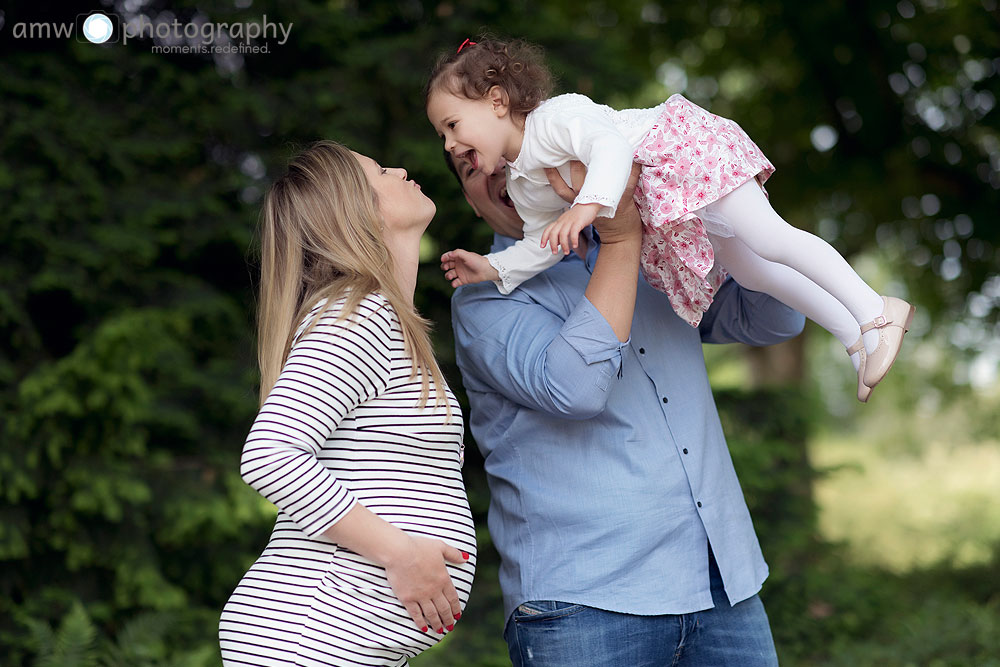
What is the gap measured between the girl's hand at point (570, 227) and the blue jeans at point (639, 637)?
27.5 inches

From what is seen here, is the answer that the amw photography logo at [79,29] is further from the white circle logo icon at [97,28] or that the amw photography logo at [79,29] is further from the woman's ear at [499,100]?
the woman's ear at [499,100]

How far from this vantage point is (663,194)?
1828mm

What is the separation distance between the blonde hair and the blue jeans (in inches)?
19.6

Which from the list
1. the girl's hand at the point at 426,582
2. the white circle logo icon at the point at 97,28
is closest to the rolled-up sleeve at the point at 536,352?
the girl's hand at the point at 426,582

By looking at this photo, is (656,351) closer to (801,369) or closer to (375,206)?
(375,206)

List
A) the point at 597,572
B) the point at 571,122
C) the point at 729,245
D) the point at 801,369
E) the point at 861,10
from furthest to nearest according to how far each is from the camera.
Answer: the point at 801,369 < the point at 861,10 < the point at 729,245 < the point at 571,122 < the point at 597,572

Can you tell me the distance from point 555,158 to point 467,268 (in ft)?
1.01

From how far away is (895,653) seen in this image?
3.92 meters

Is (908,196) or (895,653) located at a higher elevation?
(908,196)

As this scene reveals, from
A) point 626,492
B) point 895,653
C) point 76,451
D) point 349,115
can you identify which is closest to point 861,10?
point 349,115

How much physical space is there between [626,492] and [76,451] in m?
2.39

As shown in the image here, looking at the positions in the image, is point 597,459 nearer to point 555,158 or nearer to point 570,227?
point 570,227

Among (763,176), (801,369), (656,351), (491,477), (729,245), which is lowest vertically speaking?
(801,369)

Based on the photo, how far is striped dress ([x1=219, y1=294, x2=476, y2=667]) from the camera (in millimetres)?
1434
